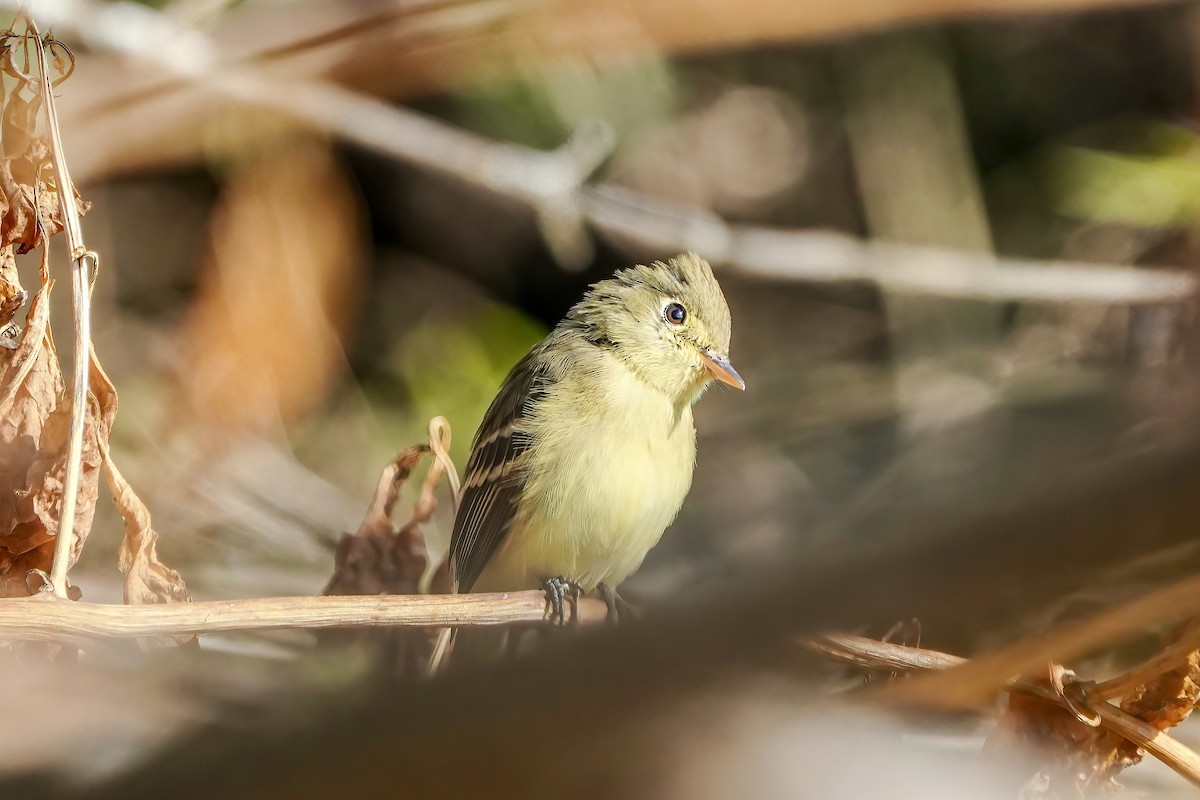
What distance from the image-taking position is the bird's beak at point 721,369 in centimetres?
204

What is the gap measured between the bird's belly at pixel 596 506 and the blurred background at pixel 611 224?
57 cm

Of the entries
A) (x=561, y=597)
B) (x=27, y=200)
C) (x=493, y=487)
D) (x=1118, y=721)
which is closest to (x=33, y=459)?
(x=27, y=200)

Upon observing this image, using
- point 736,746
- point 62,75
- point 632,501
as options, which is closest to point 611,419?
point 632,501

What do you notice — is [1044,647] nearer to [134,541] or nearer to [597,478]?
[134,541]

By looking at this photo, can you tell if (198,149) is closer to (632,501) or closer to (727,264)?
(727,264)

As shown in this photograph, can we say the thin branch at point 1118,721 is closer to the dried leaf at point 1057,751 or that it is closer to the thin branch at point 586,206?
the dried leaf at point 1057,751

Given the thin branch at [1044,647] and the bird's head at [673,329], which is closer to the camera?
the thin branch at [1044,647]

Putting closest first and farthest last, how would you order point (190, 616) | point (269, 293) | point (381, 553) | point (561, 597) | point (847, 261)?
1. point (190, 616)
2. point (381, 553)
3. point (561, 597)
4. point (269, 293)
5. point (847, 261)

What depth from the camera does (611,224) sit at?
328 centimetres

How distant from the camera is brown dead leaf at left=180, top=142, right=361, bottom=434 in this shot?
10.5 feet

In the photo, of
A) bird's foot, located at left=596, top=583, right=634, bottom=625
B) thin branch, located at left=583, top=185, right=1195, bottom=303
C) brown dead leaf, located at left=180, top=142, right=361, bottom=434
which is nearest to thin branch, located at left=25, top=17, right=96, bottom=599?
bird's foot, located at left=596, top=583, right=634, bottom=625

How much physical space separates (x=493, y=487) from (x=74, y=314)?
1.10 meters

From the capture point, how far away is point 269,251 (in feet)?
10.6

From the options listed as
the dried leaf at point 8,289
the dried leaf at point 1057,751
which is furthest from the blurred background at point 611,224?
the dried leaf at point 8,289
